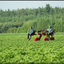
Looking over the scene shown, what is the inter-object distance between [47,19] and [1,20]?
1755cm

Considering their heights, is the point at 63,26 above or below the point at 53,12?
below

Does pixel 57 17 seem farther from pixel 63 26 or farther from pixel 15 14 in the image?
pixel 15 14

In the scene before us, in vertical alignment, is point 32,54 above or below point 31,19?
above

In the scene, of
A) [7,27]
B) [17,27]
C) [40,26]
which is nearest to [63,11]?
[40,26]

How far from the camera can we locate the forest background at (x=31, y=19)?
4191 centimetres

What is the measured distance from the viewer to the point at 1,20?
166 feet

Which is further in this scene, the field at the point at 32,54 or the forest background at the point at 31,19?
the forest background at the point at 31,19

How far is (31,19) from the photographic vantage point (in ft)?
157

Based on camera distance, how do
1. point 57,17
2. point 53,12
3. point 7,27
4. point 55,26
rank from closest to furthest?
point 55,26 → point 7,27 → point 57,17 → point 53,12

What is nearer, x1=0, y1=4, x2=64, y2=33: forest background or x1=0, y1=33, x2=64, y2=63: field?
x1=0, y1=33, x2=64, y2=63: field

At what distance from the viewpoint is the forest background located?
41906 mm

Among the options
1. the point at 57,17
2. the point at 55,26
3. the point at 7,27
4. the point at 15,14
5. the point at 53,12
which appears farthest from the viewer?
the point at 15,14

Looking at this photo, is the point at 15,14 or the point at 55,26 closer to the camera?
the point at 55,26

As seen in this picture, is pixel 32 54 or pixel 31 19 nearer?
pixel 32 54
